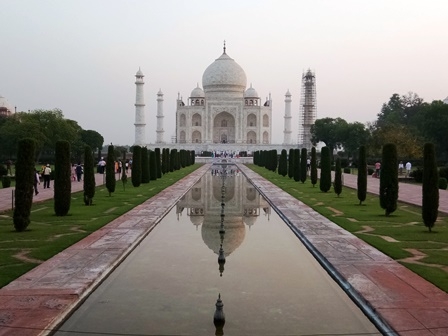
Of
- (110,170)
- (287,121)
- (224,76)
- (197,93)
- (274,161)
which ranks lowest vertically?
(110,170)

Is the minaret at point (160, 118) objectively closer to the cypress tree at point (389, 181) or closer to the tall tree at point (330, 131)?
the tall tree at point (330, 131)

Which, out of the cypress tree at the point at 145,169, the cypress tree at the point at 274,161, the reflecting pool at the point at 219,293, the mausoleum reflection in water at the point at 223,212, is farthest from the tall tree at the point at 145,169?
the reflecting pool at the point at 219,293

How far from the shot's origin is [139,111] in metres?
47.3

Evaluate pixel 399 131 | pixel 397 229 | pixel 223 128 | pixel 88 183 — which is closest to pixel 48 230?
pixel 88 183

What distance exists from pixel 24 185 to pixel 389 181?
6.15 m

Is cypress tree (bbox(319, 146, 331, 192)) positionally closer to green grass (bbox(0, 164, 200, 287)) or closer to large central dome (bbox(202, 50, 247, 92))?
green grass (bbox(0, 164, 200, 287))

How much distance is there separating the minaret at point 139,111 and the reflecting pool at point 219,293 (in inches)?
1598

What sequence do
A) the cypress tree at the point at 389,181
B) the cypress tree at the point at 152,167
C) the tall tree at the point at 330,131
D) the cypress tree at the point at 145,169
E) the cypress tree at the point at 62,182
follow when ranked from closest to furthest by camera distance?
the cypress tree at the point at 62,182 < the cypress tree at the point at 389,181 < the cypress tree at the point at 145,169 < the cypress tree at the point at 152,167 < the tall tree at the point at 330,131

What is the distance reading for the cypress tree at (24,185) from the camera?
749cm

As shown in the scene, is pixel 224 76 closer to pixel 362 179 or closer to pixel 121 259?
pixel 362 179

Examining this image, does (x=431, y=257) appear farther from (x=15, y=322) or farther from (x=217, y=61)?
(x=217, y=61)

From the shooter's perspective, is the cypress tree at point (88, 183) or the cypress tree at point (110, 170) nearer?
the cypress tree at point (88, 183)

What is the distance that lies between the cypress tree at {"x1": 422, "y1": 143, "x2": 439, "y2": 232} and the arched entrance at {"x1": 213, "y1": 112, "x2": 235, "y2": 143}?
4545cm

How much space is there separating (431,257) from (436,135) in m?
27.8
